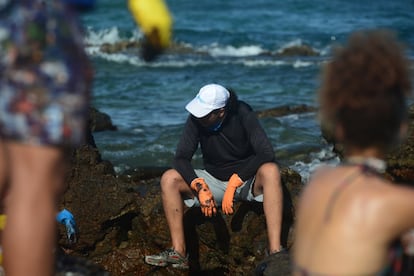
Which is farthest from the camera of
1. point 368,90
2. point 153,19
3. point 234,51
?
point 234,51

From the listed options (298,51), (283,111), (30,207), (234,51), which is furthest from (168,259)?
(234,51)

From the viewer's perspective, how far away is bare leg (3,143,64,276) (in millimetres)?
2893

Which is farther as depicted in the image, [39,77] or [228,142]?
[228,142]

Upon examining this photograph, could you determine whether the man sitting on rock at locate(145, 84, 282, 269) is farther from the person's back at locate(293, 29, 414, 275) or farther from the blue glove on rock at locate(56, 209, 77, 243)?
the person's back at locate(293, 29, 414, 275)

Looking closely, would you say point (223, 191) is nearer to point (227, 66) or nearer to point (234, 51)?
point (227, 66)

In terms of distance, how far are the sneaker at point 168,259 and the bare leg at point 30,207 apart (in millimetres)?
2864

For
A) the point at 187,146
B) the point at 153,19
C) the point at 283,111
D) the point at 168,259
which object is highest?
the point at 153,19

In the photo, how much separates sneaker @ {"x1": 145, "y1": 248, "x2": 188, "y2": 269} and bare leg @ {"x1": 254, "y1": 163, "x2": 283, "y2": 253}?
24.3 inches

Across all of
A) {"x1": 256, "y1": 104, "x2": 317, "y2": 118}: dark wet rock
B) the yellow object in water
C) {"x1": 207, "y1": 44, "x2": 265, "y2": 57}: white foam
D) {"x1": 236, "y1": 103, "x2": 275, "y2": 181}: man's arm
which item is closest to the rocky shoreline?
{"x1": 236, "y1": 103, "x2": 275, "y2": 181}: man's arm

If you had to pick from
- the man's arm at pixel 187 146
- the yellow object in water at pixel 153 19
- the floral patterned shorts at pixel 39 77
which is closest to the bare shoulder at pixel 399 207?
the floral patterned shorts at pixel 39 77

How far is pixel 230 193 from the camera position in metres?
5.97

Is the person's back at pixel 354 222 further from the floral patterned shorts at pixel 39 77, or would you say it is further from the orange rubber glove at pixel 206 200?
the orange rubber glove at pixel 206 200

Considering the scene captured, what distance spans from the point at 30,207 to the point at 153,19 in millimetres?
939

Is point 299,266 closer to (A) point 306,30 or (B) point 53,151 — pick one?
(B) point 53,151
